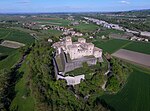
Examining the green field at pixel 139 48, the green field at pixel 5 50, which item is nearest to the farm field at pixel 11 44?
the green field at pixel 5 50

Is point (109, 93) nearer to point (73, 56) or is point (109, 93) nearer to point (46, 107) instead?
point (46, 107)

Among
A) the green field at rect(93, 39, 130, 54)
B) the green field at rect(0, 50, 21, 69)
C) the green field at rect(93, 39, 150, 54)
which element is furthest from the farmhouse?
the green field at rect(93, 39, 130, 54)

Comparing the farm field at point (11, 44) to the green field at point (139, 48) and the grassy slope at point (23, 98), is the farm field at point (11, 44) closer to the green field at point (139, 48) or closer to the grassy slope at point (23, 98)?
the grassy slope at point (23, 98)

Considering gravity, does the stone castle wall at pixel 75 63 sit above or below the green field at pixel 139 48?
above

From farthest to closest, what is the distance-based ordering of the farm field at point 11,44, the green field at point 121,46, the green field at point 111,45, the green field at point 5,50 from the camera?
the farm field at point 11,44
the green field at point 111,45
the green field at point 121,46
the green field at point 5,50

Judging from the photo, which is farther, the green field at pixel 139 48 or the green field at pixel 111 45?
the green field at pixel 111 45

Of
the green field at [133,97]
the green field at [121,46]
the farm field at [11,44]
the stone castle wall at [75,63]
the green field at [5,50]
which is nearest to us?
the green field at [133,97]
